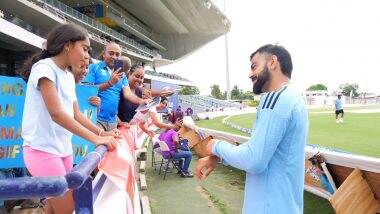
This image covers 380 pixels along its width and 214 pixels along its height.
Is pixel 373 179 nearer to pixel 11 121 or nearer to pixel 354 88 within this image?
pixel 11 121

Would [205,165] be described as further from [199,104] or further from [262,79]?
[199,104]

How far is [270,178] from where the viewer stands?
7.16ft

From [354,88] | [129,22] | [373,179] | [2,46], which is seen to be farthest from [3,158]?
[354,88]

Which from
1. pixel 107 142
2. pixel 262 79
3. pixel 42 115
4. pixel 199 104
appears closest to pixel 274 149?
pixel 262 79

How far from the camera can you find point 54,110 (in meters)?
2.17

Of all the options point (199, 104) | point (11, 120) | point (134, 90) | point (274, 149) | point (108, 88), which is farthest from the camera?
point (199, 104)

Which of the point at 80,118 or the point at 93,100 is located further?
the point at 93,100

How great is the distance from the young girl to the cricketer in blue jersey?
0.69 meters

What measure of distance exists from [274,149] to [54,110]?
3.61 feet

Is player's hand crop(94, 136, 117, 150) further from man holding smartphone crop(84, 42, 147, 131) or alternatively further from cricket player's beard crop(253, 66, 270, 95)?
man holding smartphone crop(84, 42, 147, 131)

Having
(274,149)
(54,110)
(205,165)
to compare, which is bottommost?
(205,165)

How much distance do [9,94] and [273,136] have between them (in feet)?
7.62

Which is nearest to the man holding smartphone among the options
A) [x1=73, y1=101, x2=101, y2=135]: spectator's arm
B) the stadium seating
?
[x1=73, y1=101, x2=101, y2=135]: spectator's arm

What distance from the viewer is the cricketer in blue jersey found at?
2.12m
